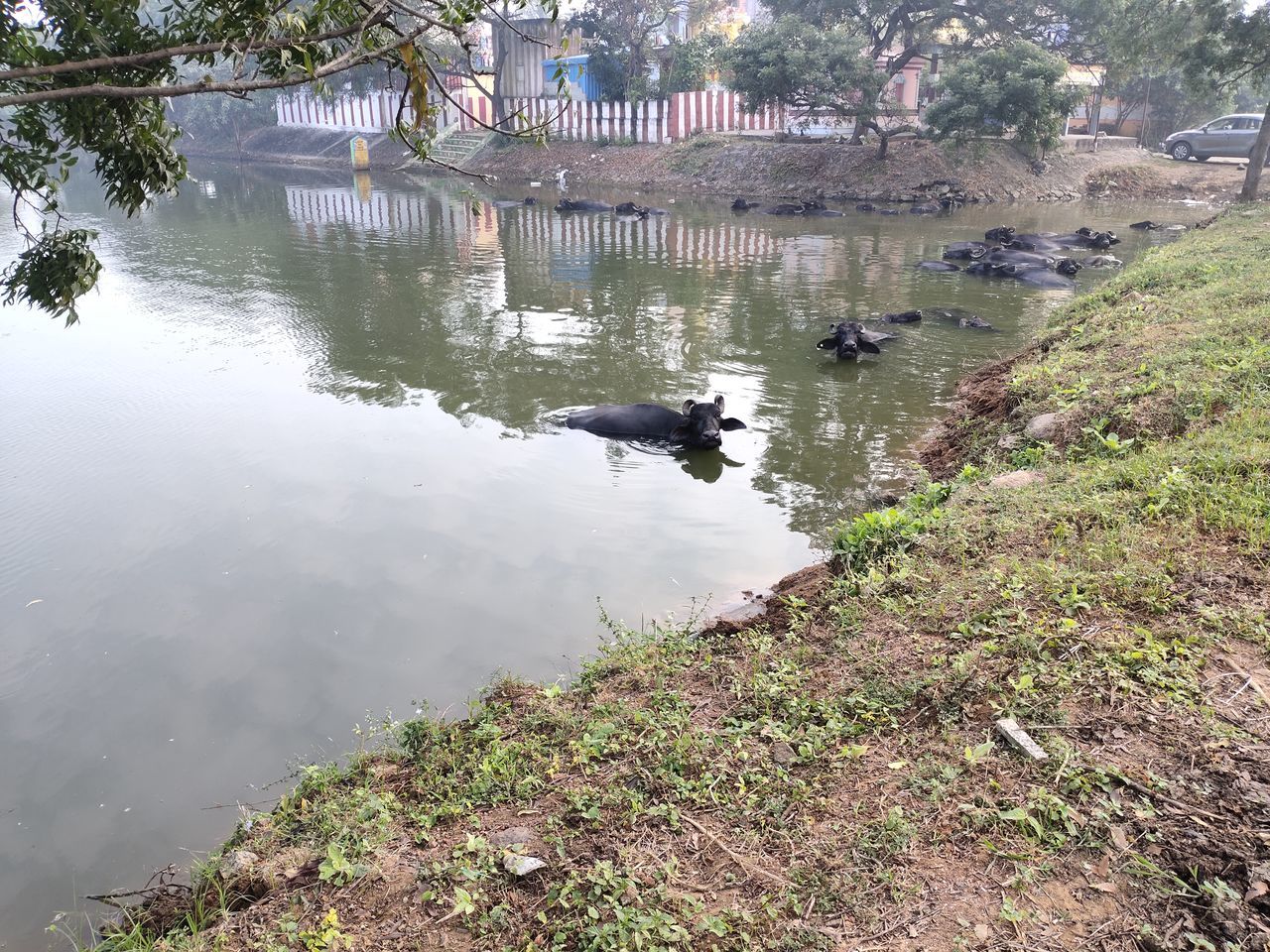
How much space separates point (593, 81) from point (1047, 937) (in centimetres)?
3695

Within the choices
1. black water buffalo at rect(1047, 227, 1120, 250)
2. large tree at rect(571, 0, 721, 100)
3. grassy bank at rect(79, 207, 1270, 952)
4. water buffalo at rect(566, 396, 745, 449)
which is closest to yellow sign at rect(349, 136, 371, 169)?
large tree at rect(571, 0, 721, 100)

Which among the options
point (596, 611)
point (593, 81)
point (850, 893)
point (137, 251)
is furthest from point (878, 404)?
point (593, 81)

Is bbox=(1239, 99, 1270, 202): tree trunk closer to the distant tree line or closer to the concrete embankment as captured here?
the distant tree line

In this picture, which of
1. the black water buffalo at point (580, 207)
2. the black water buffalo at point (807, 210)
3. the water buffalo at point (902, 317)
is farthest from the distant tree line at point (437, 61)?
the water buffalo at point (902, 317)

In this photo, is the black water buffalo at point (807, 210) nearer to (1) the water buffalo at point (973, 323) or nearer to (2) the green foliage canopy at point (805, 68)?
(2) the green foliage canopy at point (805, 68)

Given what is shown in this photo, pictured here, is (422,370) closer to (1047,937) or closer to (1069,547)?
(1069,547)

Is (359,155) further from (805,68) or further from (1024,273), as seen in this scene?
(1024,273)

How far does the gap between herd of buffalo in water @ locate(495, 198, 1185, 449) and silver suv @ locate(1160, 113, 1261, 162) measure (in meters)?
9.52

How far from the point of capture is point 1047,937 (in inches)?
84.9

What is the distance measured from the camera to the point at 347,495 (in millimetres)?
→ 6484

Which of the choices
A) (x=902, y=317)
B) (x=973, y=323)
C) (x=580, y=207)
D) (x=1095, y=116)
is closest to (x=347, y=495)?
(x=902, y=317)

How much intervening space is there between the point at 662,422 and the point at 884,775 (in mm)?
5071

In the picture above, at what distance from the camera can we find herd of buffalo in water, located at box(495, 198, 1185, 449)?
7.48 meters

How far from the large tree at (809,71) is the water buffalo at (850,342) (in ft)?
54.1
